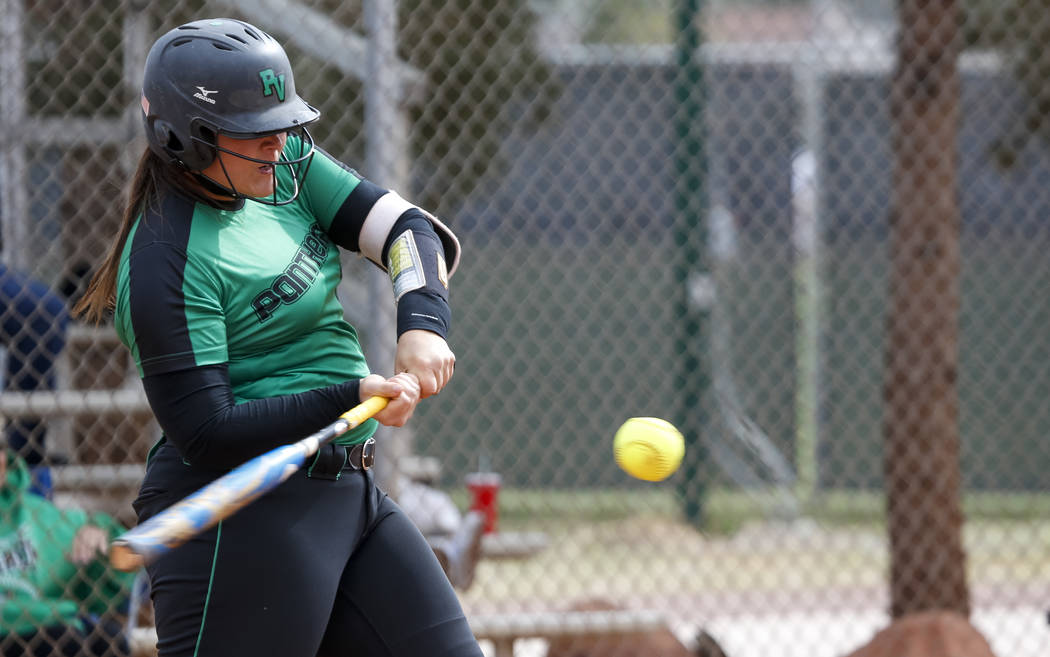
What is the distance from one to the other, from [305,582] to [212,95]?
89 centimetres

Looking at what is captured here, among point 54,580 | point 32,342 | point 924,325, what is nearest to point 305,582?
point 54,580

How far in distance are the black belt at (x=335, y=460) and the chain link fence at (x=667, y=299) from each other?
70.0 inches

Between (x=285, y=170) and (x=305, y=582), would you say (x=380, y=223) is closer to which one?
(x=285, y=170)

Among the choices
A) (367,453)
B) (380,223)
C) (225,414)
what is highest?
(380,223)

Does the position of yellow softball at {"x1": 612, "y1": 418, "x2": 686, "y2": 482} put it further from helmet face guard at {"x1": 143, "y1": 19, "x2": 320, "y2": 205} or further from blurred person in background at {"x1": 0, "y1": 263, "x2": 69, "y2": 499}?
blurred person in background at {"x1": 0, "y1": 263, "x2": 69, "y2": 499}

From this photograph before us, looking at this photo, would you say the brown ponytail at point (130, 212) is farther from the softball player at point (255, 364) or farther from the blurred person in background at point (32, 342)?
the blurred person in background at point (32, 342)

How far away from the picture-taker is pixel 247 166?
2.21 metres

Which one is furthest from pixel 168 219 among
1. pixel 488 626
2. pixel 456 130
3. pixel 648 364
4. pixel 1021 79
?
pixel 648 364

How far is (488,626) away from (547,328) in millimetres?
Result: 6429

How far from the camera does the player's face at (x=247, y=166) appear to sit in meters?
2.19

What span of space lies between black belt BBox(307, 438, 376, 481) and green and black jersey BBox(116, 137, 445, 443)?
23 mm

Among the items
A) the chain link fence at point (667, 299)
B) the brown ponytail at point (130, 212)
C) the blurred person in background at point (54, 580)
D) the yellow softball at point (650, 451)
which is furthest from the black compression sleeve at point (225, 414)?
the blurred person in background at point (54, 580)

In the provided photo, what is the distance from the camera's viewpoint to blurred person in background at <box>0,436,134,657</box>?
3.97 meters

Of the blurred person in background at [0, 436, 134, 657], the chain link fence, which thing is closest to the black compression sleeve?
the chain link fence
